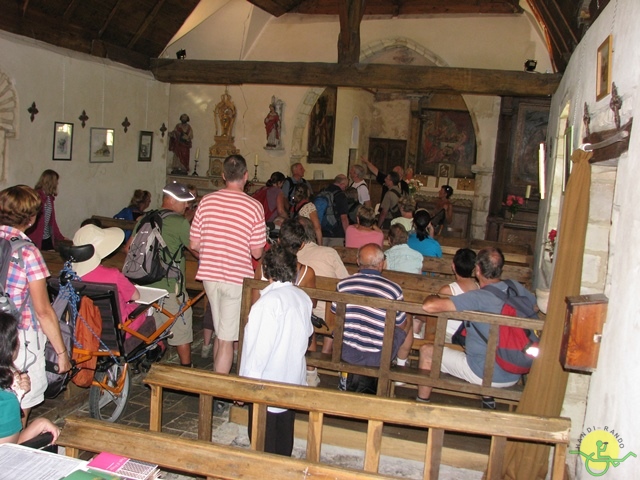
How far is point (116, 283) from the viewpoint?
420 centimetres

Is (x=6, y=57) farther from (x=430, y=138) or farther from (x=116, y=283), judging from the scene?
(x=430, y=138)

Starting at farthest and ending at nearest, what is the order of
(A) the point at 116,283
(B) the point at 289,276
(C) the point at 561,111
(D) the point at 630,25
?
(C) the point at 561,111 → (A) the point at 116,283 → (B) the point at 289,276 → (D) the point at 630,25

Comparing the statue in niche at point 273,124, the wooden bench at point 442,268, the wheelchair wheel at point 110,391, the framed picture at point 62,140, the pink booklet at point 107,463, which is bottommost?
the wheelchair wheel at point 110,391

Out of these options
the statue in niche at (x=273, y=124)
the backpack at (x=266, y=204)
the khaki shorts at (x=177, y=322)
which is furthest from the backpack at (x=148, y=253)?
the statue in niche at (x=273, y=124)

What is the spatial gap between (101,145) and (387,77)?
4.85m

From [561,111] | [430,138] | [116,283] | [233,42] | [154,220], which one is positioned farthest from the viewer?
[430,138]

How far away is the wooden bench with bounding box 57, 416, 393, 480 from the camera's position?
227cm

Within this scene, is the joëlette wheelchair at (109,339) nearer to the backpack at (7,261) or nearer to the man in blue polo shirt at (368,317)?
the backpack at (7,261)

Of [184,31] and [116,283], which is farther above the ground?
[184,31]

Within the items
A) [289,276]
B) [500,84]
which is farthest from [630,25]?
[500,84]

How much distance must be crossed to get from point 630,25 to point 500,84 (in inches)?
276

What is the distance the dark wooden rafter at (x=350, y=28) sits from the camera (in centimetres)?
981

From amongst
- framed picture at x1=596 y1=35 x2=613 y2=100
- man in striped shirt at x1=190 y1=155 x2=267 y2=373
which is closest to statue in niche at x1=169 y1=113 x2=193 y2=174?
man in striped shirt at x1=190 y1=155 x2=267 y2=373

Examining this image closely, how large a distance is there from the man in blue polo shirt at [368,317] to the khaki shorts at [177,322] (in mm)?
1382
